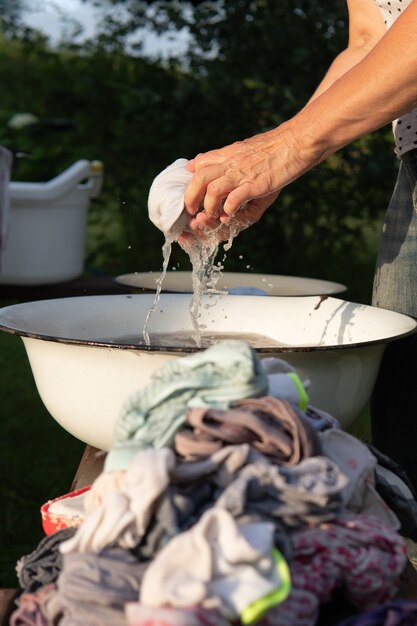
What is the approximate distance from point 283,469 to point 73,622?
26cm

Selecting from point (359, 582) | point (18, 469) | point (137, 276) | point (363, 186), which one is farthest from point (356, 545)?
point (363, 186)

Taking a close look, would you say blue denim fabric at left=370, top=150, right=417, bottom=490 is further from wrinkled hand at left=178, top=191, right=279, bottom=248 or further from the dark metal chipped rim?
the dark metal chipped rim

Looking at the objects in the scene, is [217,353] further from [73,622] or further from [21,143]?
[21,143]

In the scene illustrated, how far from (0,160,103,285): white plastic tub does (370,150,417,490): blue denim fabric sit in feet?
8.26

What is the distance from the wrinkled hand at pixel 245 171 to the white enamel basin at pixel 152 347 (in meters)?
0.28

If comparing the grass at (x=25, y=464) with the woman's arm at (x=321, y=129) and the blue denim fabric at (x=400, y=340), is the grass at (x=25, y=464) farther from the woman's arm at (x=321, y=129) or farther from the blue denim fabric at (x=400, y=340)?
the woman's arm at (x=321, y=129)

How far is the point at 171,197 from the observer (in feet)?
5.04

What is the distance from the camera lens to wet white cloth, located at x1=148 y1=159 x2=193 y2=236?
5.04ft

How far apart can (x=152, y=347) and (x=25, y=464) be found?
7.62 feet

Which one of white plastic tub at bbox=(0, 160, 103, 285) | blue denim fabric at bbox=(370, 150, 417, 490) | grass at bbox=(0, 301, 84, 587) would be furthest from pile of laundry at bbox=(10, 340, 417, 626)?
white plastic tub at bbox=(0, 160, 103, 285)

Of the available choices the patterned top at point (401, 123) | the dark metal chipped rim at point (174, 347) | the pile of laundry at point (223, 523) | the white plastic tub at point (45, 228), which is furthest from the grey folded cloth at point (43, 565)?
the white plastic tub at point (45, 228)

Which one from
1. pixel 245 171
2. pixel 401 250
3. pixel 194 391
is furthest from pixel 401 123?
pixel 194 391

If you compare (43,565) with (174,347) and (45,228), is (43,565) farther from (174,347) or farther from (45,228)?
(45,228)

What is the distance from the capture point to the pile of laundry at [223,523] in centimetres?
81
